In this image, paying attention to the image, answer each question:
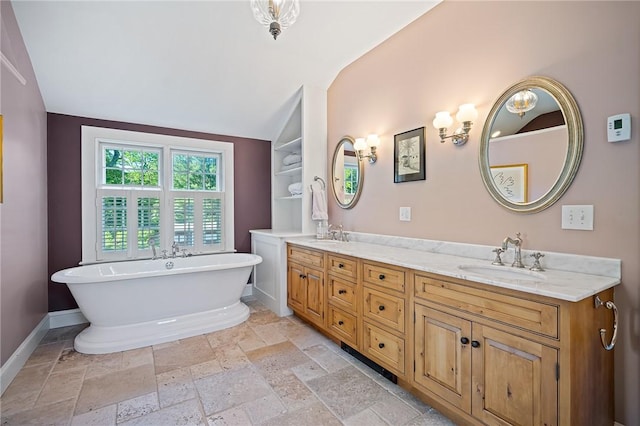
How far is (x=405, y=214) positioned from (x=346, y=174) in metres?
0.95

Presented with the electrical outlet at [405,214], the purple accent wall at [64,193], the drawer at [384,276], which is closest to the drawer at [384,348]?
the drawer at [384,276]

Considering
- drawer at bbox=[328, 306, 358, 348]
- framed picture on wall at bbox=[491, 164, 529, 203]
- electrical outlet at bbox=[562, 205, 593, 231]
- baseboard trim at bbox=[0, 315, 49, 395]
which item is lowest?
baseboard trim at bbox=[0, 315, 49, 395]

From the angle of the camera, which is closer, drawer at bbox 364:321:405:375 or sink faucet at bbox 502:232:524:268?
sink faucet at bbox 502:232:524:268

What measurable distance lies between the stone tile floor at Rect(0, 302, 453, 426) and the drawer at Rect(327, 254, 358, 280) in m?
0.68

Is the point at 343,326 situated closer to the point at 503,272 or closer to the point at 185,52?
the point at 503,272

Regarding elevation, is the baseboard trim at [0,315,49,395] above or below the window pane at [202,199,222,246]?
below

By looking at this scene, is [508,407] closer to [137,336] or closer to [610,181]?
[610,181]

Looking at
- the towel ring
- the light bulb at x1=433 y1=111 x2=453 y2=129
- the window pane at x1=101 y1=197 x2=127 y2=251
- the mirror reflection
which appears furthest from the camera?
the window pane at x1=101 y1=197 x2=127 y2=251

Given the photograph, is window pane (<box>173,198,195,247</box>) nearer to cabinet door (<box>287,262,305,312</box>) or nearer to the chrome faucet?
the chrome faucet

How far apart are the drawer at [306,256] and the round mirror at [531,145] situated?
59.0 inches

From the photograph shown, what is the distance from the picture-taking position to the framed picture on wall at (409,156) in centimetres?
251

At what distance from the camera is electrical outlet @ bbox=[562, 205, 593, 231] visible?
5.22 feet

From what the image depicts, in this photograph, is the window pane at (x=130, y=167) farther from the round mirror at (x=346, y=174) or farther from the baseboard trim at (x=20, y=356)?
the round mirror at (x=346, y=174)

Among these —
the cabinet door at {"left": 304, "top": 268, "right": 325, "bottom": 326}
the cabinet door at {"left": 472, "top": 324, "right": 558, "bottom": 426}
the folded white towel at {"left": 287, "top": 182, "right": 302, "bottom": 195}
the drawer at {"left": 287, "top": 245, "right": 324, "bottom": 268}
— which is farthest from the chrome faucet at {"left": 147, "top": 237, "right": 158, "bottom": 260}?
the cabinet door at {"left": 472, "top": 324, "right": 558, "bottom": 426}
